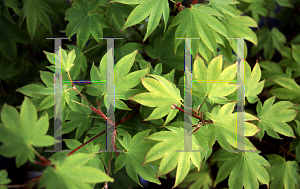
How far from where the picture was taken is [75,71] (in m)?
0.94

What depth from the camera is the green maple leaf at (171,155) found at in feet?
1.95

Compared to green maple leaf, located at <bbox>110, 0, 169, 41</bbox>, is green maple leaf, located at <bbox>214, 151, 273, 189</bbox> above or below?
below

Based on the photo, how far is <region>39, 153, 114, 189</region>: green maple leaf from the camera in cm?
50

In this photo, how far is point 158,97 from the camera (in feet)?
2.08

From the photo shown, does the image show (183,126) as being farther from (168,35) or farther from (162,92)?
(168,35)

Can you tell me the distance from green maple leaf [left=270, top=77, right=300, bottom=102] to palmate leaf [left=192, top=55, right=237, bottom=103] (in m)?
0.46

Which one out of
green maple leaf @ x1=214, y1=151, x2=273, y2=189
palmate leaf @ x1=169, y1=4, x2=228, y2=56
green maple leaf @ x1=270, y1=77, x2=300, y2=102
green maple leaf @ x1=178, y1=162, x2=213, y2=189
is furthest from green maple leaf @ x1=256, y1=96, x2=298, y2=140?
green maple leaf @ x1=178, y1=162, x2=213, y2=189

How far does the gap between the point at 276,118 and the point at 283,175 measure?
284mm

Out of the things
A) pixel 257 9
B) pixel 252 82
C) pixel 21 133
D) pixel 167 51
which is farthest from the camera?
pixel 257 9

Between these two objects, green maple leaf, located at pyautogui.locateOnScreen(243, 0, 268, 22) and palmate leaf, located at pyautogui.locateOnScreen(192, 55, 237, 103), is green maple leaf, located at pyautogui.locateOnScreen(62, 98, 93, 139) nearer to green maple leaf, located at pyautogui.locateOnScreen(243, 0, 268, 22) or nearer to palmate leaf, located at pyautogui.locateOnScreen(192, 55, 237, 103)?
palmate leaf, located at pyautogui.locateOnScreen(192, 55, 237, 103)

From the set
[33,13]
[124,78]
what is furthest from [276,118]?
[33,13]

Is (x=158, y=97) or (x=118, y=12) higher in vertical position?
(x=118, y=12)

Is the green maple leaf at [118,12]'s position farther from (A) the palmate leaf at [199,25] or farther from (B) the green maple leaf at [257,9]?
(B) the green maple leaf at [257,9]

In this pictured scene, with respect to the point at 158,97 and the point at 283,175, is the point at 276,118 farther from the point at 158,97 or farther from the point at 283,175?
the point at 158,97
